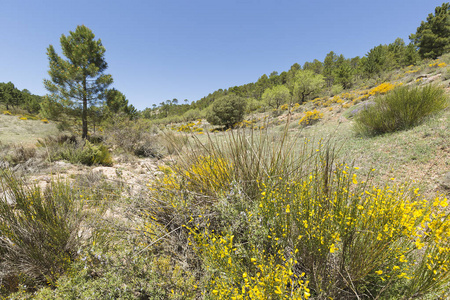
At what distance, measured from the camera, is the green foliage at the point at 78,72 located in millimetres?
10619

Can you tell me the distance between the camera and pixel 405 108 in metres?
5.45

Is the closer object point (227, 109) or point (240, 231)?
point (240, 231)

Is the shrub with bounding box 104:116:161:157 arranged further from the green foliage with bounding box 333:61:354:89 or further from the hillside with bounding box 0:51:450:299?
the green foliage with bounding box 333:61:354:89

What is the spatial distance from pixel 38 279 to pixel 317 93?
120ft

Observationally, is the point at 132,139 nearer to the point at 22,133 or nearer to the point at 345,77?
the point at 22,133

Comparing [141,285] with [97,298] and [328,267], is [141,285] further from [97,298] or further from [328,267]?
[328,267]

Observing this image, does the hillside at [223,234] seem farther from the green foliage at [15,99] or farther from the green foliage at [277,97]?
the green foliage at [15,99]

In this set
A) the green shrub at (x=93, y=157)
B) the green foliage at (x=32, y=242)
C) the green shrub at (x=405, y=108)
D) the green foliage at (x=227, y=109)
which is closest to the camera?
the green foliage at (x=32, y=242)

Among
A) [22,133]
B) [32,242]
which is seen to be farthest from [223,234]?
[22,133]

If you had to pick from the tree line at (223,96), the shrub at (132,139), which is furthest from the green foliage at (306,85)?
the shrub at (132,139)

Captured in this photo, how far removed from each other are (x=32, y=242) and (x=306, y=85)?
33915 millimetres

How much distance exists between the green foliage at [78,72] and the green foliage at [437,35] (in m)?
44.2

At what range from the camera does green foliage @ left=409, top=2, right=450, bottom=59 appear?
26.1m

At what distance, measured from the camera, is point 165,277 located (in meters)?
1.48
